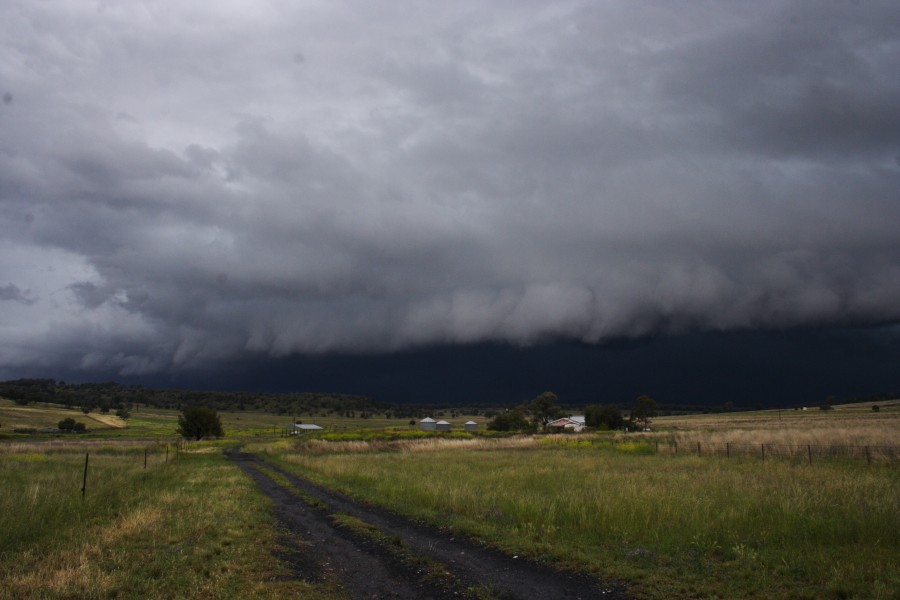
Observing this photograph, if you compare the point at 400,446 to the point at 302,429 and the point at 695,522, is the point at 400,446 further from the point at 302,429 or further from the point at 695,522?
the point at 302,429

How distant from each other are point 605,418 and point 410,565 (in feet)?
346

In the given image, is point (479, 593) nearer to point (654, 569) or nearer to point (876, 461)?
point (654, 569)

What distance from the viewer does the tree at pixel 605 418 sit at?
110 metres

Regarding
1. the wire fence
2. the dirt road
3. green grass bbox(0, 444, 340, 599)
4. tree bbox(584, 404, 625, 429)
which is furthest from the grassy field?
tree bbox(584, 404, 625, 429)

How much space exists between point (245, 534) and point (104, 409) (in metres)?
195

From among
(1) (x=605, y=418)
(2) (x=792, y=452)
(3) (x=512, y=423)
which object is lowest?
(3) (x=512, y=423)

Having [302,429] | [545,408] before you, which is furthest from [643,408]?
[302,429]

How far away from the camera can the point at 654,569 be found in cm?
1141

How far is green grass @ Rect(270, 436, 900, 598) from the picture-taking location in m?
10.6

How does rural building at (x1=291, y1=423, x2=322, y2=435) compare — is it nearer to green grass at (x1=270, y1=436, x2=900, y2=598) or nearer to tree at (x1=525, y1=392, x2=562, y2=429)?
tree at (x1=525, y1=392, x2=562, y2=429)

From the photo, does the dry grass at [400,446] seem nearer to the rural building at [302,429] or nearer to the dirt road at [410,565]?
the dirt road at [410,565]

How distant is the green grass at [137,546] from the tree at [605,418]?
97.3 metres

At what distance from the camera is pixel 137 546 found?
13.6 meters

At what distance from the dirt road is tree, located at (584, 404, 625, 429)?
322ft
